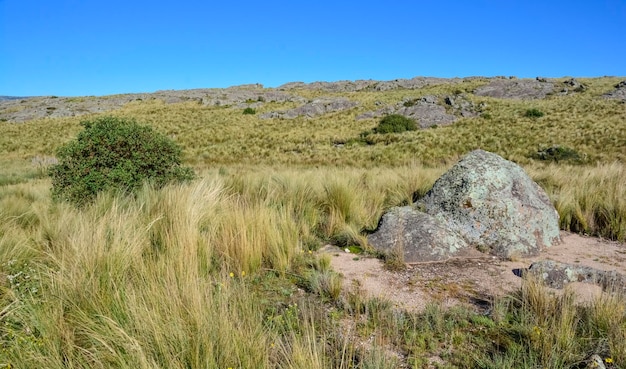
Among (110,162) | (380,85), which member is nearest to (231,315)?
(110,162)

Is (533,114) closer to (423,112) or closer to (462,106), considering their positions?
(462,106)

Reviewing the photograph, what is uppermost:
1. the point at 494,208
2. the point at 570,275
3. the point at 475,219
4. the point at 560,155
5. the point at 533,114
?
the point at 533,114

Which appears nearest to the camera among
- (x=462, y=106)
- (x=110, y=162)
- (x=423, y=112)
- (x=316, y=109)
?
(x=110, y=162)

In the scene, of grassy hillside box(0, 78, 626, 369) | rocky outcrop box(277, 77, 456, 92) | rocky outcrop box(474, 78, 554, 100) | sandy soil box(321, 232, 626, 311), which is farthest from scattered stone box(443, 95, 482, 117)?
sandy soil box(321, 232, 626, 311)

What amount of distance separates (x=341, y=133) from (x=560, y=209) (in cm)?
2294

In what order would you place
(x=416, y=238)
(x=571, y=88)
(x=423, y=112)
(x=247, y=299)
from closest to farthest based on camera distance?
1. (x=247, y=299)
2. (x=416, y=238)
3. (x=423, y=112)
4. (x=571, y=88)

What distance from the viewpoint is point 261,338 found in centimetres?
207

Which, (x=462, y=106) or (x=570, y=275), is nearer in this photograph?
(x=570, y=275)

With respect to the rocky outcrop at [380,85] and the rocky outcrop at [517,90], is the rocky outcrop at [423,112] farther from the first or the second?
the rocky outcrop at [380,85]

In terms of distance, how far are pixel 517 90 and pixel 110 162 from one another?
4751 cm

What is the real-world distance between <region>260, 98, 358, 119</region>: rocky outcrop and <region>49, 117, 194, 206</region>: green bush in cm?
3129

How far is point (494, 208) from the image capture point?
481 cm

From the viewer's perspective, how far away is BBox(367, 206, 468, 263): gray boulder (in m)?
4.24

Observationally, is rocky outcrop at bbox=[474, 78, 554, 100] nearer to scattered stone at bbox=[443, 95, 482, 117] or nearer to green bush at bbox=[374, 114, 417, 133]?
scattered stone at bbox=[443, 95, 482, 117]
